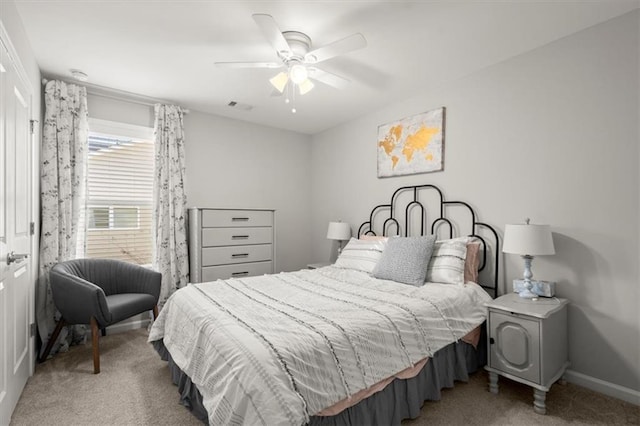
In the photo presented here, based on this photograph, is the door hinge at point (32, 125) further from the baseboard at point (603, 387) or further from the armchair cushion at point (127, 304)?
the baseboard at point (603, 387)

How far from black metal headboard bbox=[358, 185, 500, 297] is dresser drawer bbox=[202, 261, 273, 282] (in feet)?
4.19

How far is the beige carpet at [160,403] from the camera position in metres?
1.91

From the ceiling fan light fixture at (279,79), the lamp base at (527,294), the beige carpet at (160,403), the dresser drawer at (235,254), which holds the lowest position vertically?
the beige carpet at (160,403)

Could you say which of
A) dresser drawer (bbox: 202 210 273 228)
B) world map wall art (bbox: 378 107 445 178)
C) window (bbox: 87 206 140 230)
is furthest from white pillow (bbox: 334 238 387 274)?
window (bbox: 87 206 140 230)

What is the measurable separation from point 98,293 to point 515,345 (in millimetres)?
3042

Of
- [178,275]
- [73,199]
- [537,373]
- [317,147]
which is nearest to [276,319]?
[537,373]

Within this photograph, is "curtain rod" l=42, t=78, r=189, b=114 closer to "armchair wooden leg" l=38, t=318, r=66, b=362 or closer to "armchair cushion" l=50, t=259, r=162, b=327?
"armchair cushion" l=50, t=259, r=162, b=327

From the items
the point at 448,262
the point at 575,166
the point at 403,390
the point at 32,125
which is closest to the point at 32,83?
the point at 32,125

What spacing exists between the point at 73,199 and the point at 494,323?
12.4 ft

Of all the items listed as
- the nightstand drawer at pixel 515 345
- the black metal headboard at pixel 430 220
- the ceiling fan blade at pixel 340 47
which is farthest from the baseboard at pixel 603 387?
the ceiling fan blade at pixel 340 47

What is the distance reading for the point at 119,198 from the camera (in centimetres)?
349

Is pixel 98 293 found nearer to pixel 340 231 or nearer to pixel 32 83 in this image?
pixel 32 83

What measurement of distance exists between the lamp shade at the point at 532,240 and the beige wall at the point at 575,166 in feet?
0.85

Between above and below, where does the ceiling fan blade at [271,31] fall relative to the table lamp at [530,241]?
Result: above
